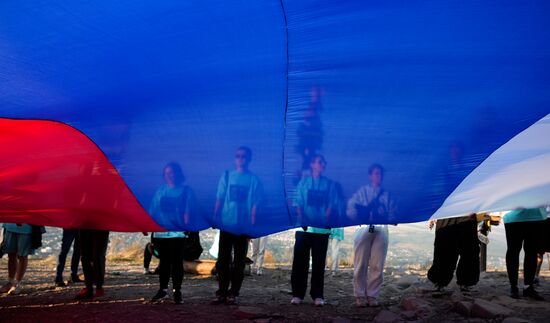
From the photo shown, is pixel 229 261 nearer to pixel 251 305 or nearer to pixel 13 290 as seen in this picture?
pixel 251 305

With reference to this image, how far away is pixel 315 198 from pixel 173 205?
1008 mm

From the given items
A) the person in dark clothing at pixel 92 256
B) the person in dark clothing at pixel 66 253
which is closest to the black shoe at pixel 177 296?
the person in dark clothing at pixel 92 256

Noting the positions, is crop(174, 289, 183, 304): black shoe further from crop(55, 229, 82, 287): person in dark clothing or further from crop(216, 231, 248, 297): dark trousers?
crop(55, 229, 82, 287): person in dark clothing

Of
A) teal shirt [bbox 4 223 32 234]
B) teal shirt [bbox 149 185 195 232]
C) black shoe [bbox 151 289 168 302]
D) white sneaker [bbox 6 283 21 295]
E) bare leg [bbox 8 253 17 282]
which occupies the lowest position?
white sneaker [bbox 6 283 21 295]

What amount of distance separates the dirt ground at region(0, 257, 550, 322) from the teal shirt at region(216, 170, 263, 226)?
6.20 feet

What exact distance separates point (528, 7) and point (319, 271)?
384 centimetres

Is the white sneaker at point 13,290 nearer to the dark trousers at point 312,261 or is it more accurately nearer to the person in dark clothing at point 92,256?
the person in dark clothing at point 92,256

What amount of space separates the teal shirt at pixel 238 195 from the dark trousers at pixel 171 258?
101 inches

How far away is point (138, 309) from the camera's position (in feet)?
19.0

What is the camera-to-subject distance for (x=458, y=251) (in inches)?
273

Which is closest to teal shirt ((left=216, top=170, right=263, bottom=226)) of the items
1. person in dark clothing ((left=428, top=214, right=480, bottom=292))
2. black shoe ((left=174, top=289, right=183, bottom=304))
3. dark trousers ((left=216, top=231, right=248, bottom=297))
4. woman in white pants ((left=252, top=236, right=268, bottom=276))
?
dark trousers ((left=216, top=231, right=248, bottom=297))

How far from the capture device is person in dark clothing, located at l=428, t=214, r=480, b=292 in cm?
691

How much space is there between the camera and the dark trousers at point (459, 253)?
691cm

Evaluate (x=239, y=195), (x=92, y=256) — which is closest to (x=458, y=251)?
(x=239, y=195)
